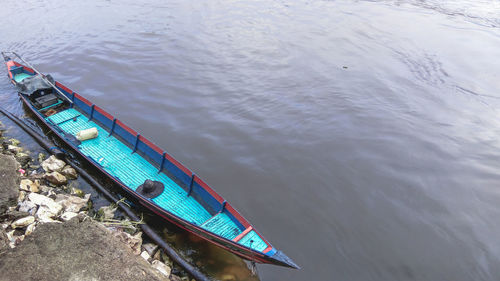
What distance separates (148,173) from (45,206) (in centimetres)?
339

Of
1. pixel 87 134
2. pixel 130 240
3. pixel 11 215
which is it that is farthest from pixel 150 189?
pixel 87 134

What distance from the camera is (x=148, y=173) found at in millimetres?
11141

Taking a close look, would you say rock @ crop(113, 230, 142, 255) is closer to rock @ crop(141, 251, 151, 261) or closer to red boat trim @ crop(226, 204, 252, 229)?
rock @ crop(141, 251, 151, 261)

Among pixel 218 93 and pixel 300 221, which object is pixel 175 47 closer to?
pixel 218 93

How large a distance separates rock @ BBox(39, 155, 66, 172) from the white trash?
48.3 inches

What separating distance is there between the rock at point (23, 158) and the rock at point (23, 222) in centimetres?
472

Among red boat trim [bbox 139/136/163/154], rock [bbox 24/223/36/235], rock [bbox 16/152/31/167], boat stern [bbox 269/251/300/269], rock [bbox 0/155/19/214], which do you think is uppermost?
red boat trim [bbox 139/136/163/154]

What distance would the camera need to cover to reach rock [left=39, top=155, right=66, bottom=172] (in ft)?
37.6

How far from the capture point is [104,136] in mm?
12859

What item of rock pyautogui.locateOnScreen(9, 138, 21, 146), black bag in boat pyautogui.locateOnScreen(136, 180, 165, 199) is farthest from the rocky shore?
rock pyautogui.locateOnScreen(9, 138, 21, 146)

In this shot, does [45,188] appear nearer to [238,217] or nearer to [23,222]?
[23,222]

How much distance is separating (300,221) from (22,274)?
8014mm

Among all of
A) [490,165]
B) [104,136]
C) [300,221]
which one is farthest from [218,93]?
[490,165]

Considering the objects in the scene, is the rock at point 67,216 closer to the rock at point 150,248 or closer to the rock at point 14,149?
the rock at point 150,248
